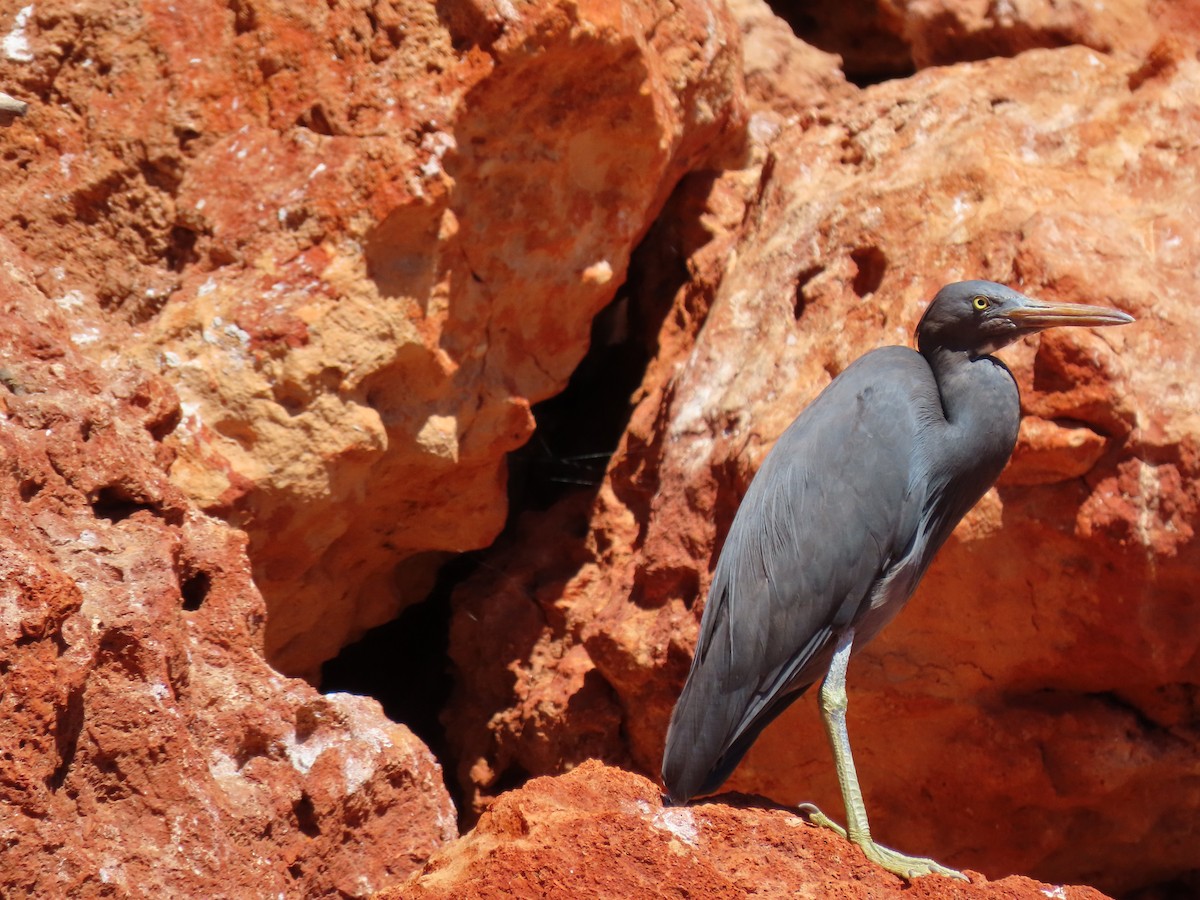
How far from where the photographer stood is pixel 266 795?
334 centimetres

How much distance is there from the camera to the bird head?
385 centimetres

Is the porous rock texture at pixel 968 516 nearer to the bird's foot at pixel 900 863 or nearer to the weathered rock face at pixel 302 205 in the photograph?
the weathered rock face at pixel 302 205

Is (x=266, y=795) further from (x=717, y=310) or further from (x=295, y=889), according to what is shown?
(x=717, y=310)

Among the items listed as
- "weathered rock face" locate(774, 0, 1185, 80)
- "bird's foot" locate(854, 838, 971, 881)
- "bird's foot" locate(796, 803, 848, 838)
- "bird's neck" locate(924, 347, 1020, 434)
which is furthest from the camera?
"weathered rock face" locate(774, 0, 1185, 80)

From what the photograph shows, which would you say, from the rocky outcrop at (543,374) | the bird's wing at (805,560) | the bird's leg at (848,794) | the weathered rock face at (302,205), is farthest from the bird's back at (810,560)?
the weathered rock face at (302,205)

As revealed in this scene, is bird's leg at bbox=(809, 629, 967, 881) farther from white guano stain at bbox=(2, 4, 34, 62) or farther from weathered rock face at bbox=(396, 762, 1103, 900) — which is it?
white guano stain at bbox=(2, 4, 34, 62)

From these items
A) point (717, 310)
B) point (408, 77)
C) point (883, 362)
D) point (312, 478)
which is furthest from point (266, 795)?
point (717, 310)

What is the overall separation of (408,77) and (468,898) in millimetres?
2789

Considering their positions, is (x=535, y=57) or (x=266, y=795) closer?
(x=266, y=795)

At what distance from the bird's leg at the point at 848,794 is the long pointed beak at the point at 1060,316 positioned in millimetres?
974

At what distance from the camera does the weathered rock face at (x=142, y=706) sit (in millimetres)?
2844

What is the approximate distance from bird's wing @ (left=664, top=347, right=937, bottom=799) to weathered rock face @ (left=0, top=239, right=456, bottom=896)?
2.50ft

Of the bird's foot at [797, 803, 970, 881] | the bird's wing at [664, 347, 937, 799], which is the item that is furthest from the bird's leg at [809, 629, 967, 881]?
the bird's wing at [664, 347, 937, 799]

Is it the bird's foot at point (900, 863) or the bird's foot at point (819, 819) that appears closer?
the bird's foot at point (900, 863)
